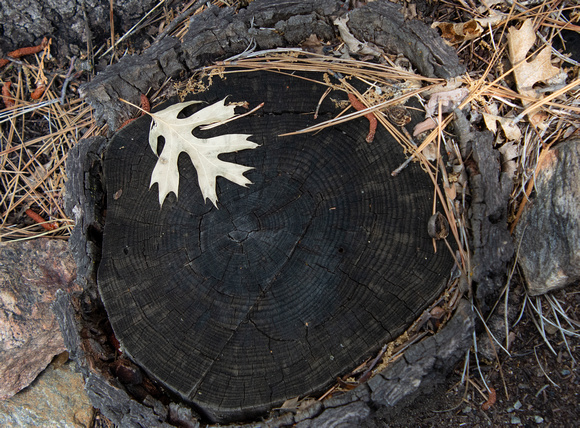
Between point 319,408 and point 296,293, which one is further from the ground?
point 296,293

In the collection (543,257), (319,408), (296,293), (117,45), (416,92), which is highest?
(117,45)

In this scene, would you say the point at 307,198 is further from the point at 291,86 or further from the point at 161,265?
the point at 161,265

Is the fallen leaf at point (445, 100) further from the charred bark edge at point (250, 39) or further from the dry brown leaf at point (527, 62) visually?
the dry brown leaf at point (527, 62)

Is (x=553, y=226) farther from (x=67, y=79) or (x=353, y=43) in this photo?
(x=67, y=79)

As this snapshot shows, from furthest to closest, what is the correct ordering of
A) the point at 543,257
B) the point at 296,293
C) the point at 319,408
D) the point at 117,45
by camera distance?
the point at 117,45, the point at 543,257, the point at 296,293, the point at 319,408

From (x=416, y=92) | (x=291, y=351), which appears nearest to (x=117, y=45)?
(x=416, y=92)

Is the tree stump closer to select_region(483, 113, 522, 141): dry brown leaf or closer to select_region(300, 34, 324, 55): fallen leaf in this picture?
select_region(300, 34, 324, 55): fallen leaf
